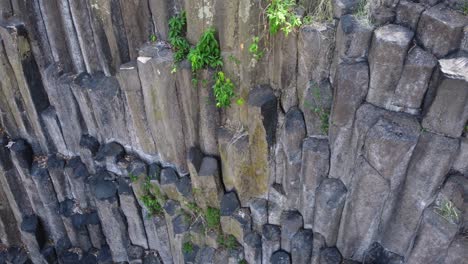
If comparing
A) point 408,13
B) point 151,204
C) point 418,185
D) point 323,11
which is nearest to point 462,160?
point 418,185

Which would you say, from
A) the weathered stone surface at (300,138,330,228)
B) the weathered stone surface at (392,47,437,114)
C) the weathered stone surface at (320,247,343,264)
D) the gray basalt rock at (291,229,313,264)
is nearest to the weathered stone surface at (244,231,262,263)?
the gray basalt rock at (291,229,313,264)

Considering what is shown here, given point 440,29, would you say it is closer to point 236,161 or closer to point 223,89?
point 223,89

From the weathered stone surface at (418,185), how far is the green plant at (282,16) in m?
1.99

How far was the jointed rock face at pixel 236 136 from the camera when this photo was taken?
529 cm

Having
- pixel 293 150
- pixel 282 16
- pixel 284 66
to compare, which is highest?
pixel 282 16

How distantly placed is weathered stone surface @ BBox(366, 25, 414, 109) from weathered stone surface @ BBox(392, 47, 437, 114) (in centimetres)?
7

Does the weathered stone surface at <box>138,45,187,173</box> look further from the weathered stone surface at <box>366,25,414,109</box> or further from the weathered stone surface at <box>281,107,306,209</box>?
the weathered stone surface at <box>366,25,414,109</box>

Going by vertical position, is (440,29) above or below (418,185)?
above

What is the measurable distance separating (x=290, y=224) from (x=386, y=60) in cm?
298

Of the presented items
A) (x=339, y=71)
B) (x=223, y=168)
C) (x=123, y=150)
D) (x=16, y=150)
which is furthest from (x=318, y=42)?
(x=16, y=150)

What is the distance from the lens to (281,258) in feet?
23.9

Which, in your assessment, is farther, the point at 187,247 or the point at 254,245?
the point at 187,247

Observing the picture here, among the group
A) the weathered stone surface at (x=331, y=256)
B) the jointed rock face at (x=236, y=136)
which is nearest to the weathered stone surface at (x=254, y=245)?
the jointed rock face at (x=236, y=136)

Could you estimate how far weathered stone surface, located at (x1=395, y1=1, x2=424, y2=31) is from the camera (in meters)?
5.01
